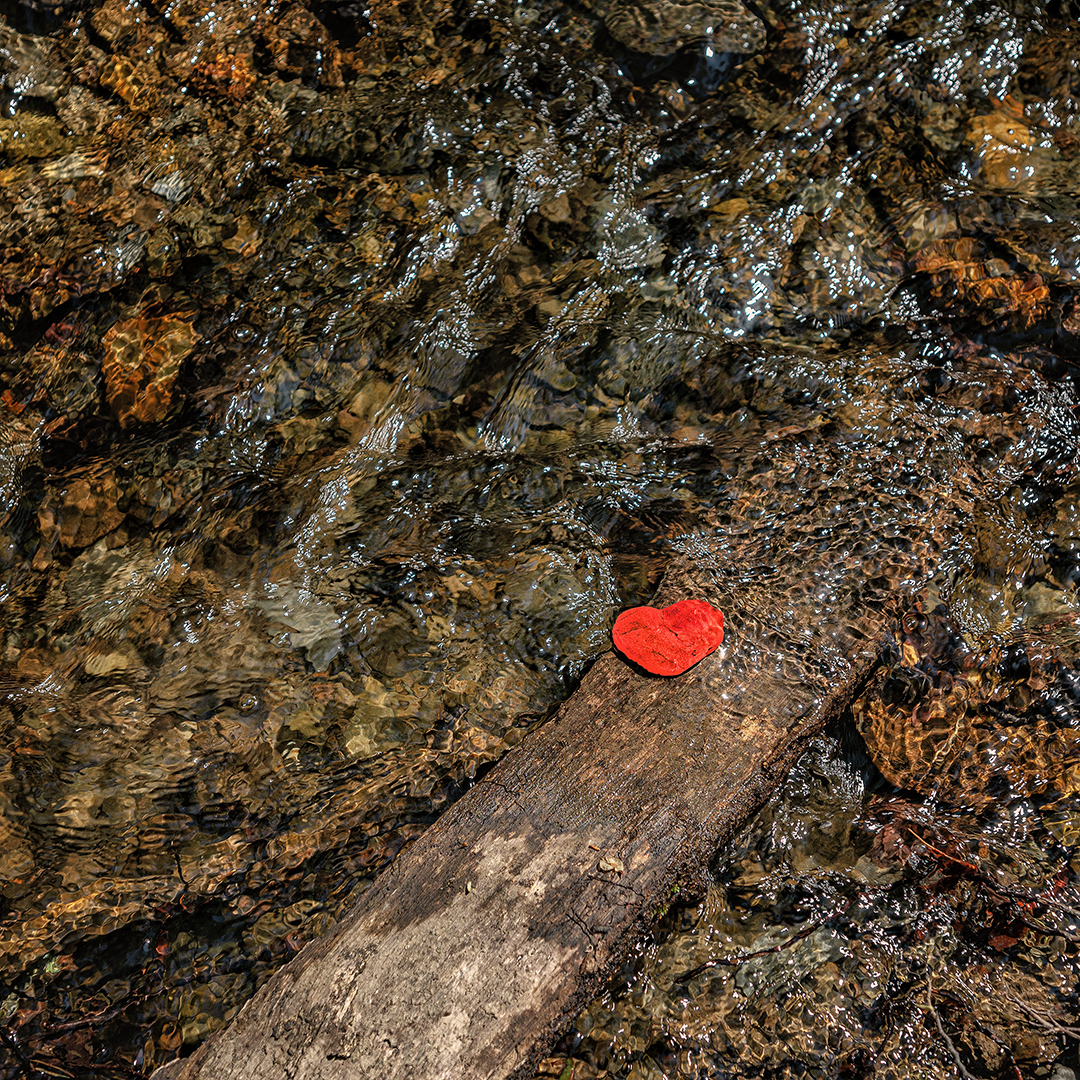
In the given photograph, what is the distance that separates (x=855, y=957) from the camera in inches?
92.8

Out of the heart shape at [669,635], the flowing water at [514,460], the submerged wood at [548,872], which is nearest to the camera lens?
the submerged wood at [548,872]

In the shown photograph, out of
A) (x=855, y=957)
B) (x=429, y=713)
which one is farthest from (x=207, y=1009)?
(x=855, y=957)

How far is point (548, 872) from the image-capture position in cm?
222

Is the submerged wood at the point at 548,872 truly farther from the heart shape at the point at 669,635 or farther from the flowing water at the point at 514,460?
the flowing water at the point at 514,460

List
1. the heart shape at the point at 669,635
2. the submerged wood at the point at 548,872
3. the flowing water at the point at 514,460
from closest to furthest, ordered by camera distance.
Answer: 1. the submerged wood at the point at 548,872
2. the flowing water at the point at 514,460
3. the heart shape at the point at 669,635

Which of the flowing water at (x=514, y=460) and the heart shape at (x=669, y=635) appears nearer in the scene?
the flowing water at (x=514, y=460)

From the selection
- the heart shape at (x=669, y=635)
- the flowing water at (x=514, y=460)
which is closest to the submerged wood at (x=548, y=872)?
the heart shape at (x=669, y=635)

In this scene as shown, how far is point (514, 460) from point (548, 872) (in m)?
1.84

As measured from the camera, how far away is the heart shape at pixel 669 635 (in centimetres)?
264

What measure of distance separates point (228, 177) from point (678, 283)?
7.82ft

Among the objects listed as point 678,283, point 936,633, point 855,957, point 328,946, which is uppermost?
point 678,283

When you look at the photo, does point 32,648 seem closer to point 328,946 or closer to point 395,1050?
point 328,946

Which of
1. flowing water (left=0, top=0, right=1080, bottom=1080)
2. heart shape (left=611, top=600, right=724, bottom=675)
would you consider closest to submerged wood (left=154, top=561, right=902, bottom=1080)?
heart shape (left=611, top=600, right=724, bottom=675)

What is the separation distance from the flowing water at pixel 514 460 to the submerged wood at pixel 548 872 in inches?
10.8
